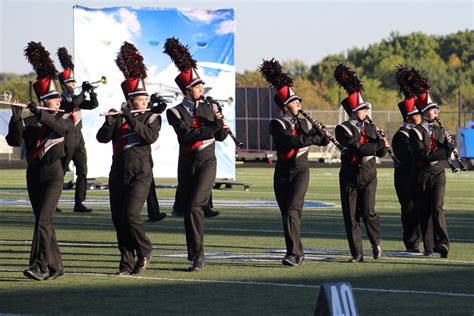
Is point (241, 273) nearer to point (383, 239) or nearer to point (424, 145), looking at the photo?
point (424, 145)

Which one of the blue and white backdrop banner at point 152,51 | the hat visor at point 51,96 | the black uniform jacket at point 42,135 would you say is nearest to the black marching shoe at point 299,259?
the black uniform jacket at point 42,135

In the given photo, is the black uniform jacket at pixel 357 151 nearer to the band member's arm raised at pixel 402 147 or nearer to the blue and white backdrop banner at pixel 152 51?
the band member's arm raised at pixel 402 147

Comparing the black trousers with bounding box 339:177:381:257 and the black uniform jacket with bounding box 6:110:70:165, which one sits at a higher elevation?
the black uniform jacket with bounding box 6:110:70:165

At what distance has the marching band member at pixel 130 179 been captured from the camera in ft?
47.4

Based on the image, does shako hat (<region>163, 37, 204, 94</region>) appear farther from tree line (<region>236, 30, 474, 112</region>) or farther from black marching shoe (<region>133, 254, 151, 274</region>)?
tree line (<region>236, 30, 474, 112</region>)

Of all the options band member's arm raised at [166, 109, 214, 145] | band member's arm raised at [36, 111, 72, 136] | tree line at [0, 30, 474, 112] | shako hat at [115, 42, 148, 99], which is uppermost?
shako hat at [115, 42, 148, 99]

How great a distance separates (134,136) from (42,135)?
903mm

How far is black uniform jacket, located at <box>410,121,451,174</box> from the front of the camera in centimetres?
1653

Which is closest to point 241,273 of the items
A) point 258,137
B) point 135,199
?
point 135,199

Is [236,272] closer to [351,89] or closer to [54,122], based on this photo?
[54,122]

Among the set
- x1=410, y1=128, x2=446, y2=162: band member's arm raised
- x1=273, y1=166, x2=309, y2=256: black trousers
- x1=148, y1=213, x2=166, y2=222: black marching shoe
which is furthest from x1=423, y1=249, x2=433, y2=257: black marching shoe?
x1=148, y1=213, x2=166, y2=222: black marching shoe

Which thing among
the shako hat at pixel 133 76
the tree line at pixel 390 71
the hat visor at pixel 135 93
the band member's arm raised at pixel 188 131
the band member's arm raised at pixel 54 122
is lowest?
the tree line at pixel 390 71

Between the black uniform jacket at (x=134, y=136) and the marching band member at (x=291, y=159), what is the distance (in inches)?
60.8

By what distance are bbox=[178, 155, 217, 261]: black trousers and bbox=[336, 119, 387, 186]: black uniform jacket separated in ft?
5.02
